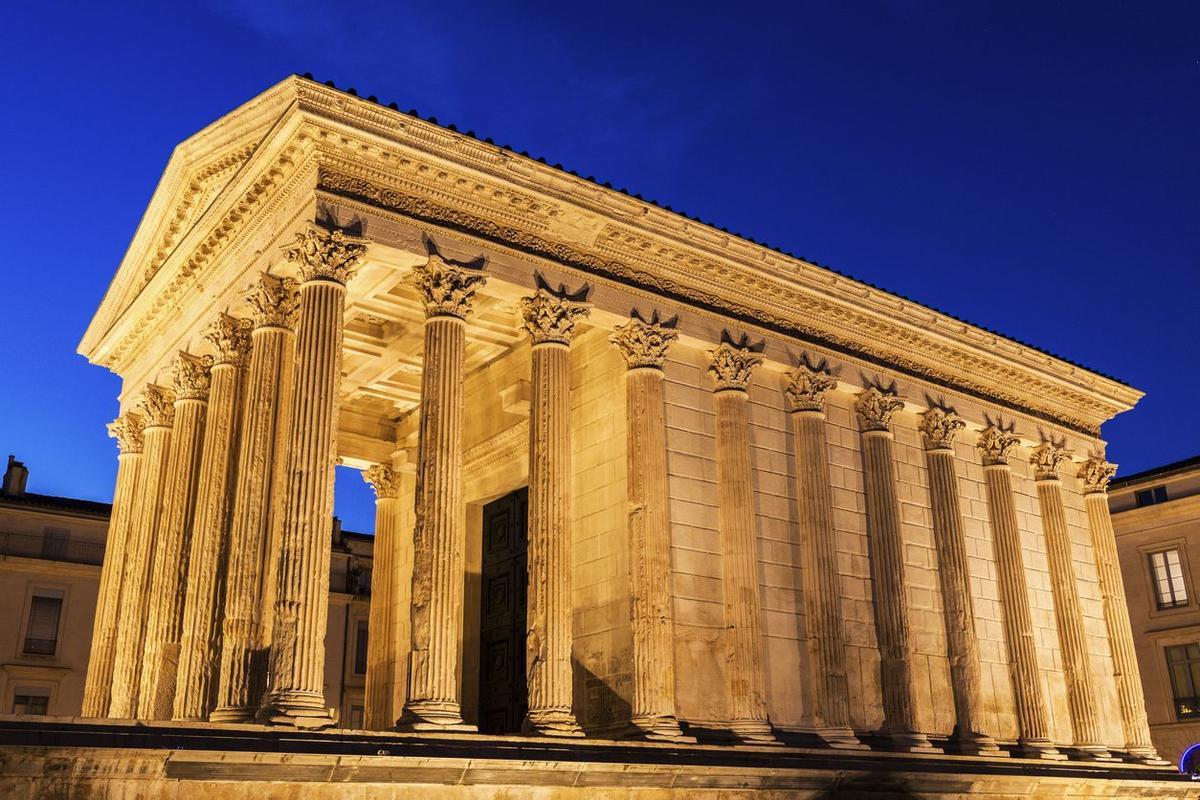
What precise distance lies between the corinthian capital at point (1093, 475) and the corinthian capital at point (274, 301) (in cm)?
1923

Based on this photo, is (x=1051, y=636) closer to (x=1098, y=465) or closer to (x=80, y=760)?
(x=1098, y=465)

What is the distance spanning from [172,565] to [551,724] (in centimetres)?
731

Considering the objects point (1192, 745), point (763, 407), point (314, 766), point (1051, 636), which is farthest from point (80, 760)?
point (1192, 745)

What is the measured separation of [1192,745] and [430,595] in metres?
30.2

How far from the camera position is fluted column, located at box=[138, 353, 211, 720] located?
60.2ft

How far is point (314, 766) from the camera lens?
43.3 ft

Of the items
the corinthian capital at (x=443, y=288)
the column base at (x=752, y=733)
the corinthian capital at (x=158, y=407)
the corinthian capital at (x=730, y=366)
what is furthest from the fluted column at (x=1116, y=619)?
the corinthian capital at (x=158, y=407)

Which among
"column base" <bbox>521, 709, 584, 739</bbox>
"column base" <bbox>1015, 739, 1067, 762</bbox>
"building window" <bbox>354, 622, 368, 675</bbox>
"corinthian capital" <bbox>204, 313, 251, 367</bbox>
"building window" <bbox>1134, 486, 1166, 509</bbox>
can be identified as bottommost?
"column base" <bbox>1015, 739, 1067, 762</bbox>

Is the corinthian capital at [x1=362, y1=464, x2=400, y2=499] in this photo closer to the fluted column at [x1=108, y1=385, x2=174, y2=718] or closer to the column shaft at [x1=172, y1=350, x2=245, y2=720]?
the fluted column at [x1=108, y1=385, x2=174, y2=718]

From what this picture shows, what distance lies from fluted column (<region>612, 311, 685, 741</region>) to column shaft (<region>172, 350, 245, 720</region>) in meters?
6.38

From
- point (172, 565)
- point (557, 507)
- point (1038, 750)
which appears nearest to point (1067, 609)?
point (1038, 750)

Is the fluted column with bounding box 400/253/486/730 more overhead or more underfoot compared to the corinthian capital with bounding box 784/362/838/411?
more underfoot

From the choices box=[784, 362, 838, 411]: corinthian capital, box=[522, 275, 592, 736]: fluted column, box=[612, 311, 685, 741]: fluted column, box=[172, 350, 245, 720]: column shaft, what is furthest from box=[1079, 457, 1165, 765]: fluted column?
box=[172, 350, 245, 720]: column shaft

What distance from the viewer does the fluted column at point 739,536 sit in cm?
1875
